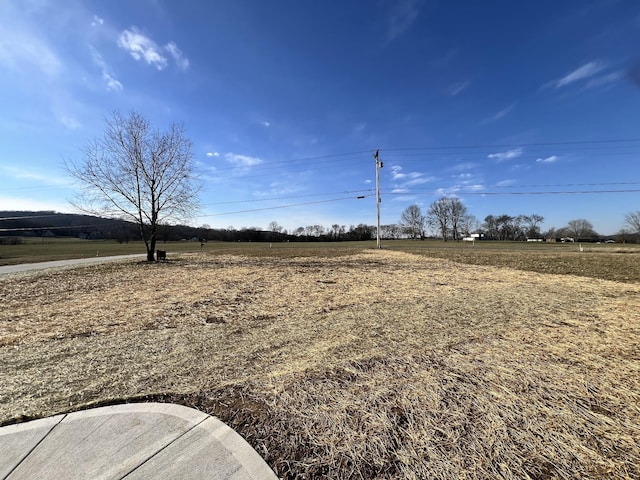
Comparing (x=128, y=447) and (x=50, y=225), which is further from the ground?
(x=50, y=225)

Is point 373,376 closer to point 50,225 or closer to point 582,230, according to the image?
point 50,225

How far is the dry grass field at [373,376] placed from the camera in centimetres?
175

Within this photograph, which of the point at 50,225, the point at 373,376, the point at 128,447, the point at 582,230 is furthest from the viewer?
the point at 582,230

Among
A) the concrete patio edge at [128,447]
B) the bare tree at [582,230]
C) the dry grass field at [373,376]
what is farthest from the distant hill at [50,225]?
the bare tree at [582,230]

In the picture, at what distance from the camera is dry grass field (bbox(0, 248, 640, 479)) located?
1.75m

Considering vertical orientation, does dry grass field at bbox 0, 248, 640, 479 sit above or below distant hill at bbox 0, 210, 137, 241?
below

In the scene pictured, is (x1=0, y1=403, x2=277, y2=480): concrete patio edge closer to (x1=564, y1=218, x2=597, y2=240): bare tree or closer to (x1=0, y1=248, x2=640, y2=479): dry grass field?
(x1=0, y1=248, x2=640, y2=479): dry grass field

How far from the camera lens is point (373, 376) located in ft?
9.05

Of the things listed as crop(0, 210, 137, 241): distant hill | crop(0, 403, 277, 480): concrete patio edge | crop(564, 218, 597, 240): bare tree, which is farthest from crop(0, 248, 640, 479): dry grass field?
crop(564, 218, 597, 240): bare tree

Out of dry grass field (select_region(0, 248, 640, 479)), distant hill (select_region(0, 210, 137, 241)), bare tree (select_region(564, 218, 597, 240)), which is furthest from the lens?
bare tree (select_region(564, 218, 597, 240))

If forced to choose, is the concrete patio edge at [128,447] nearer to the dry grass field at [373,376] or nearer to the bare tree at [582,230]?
the dry grass field at [373,376]

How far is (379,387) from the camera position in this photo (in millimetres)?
2541

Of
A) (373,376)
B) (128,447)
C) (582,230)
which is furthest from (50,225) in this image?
(582,230)

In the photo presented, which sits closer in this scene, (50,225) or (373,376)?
(373,376)
